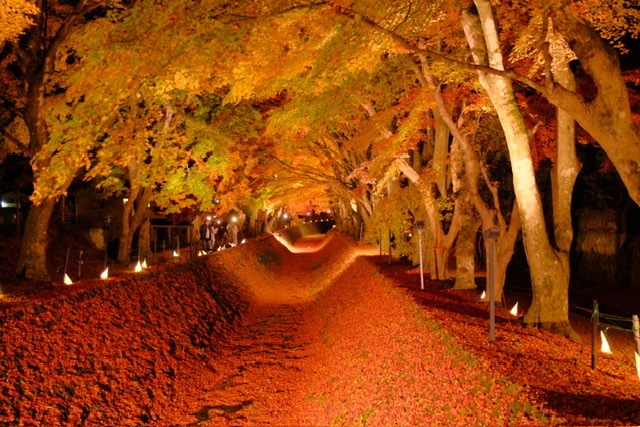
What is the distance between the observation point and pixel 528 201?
8.93 metres

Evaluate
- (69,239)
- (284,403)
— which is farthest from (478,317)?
(69,239)

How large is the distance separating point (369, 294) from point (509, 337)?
20.0ft

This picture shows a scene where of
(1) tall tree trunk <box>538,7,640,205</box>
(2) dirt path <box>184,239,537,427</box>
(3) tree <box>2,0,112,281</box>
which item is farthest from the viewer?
(3) tree <box>2,0,112,281</box>

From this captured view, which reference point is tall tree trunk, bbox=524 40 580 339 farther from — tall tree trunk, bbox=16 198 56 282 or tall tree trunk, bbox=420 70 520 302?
tall tree trunk, bbox=16 198 56 282

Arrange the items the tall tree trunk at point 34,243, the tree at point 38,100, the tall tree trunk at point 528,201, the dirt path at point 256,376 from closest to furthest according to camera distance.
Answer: the dirt path at point 256,376
the tall tree trunk at point 528,201
the tree at point 38,100
the tall tree trunk at point 34,243

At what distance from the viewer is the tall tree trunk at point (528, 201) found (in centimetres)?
874

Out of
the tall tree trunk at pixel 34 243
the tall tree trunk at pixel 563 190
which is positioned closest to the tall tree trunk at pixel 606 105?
the tall tree trunk at pixel 563 190

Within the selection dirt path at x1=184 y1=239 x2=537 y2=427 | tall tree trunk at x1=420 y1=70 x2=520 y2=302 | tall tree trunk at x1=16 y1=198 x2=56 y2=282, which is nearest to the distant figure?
dirt path at x1=184 y1=239 x2=537 y2=427

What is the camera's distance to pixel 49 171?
10227 millimetres

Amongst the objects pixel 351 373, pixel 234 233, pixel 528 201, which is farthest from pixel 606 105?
pixel 234 233

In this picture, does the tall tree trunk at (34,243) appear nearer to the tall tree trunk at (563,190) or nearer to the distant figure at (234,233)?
the tall tree trunk at (563,190)

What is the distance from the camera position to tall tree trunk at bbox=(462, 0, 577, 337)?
8.74 metres

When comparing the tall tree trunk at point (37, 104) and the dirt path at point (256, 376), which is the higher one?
the tall tree trunk at point (37, 104)

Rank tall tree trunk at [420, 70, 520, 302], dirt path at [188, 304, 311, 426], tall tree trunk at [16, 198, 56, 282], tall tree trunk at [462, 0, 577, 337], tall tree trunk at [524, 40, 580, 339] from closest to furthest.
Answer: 1. dirt path at [188, 304, 311, 426]
2. tall tree trunk at [462, 0, 577, 337]
3. tall tree trunk at [524, 40, 580, 339]
4. tall tree trunk at [420, 70, 520, 302]
5. tall tree trunk at [16, 198, 56, 282]
